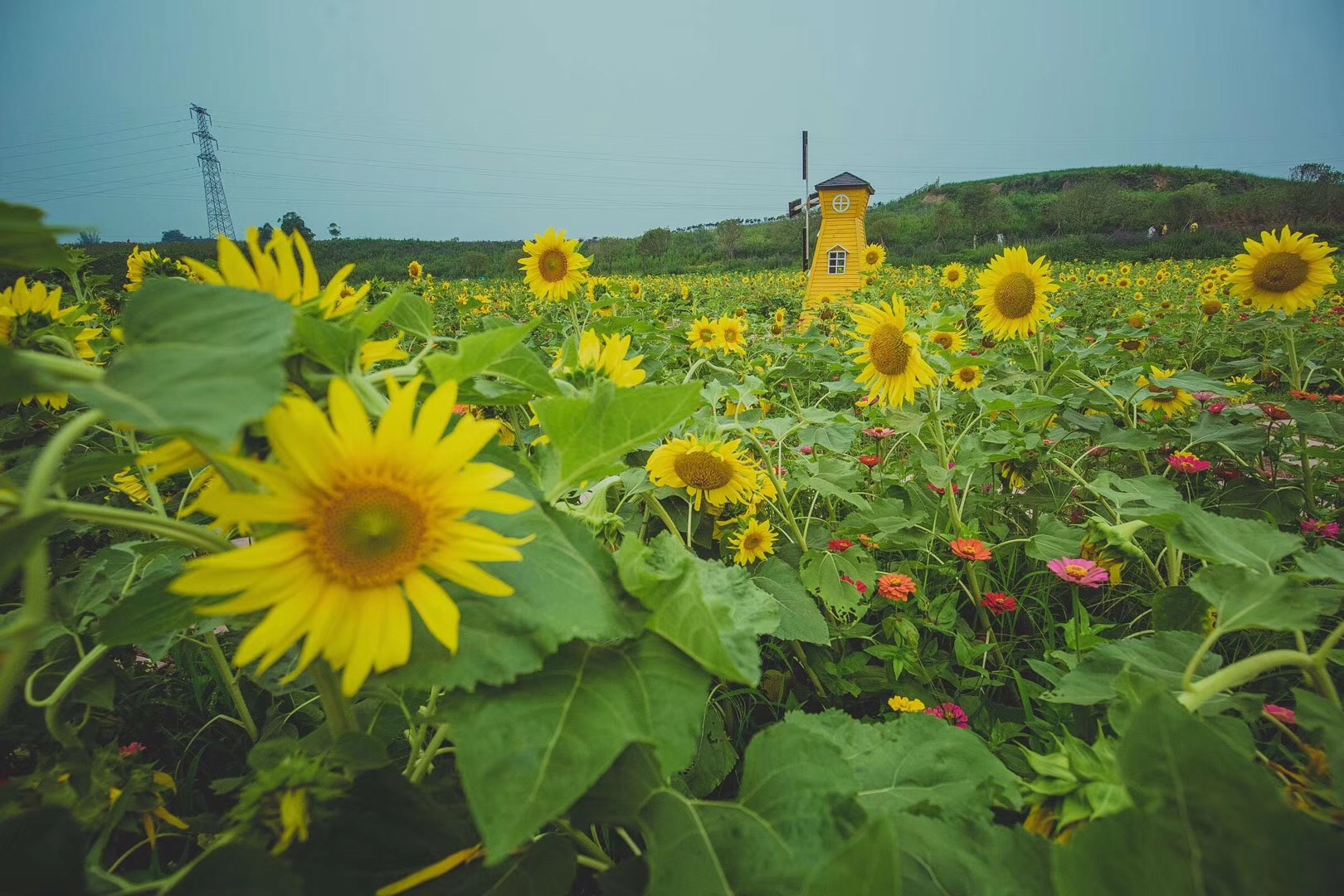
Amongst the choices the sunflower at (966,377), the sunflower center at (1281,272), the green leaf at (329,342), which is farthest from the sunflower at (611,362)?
the sunflower center at (1281,272)

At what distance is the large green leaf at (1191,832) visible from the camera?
334 mm

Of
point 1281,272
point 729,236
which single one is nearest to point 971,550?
point 1281,272

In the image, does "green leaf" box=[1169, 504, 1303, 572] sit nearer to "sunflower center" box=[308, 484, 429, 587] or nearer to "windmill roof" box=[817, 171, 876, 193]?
"sunflower center" box=[308, 484, 429, 587]

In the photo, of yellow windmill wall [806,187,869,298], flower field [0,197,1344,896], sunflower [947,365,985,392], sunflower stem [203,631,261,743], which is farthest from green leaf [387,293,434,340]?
yellow windmill wall [806,187,869,298]

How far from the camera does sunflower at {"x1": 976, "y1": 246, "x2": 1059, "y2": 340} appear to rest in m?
2.00

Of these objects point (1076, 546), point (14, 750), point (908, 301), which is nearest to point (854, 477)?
point (1076, 546)

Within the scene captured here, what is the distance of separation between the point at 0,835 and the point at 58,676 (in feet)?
1.93

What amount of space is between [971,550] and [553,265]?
1.89m

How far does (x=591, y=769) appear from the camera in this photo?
399mm

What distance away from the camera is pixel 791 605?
1.09 metres

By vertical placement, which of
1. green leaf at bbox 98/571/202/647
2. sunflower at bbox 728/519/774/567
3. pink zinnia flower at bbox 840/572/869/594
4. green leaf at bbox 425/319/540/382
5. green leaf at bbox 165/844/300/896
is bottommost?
pink zinnia flower at bbox 840/572/869/594

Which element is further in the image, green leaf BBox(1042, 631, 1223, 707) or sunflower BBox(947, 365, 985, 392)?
sunflower BBox(947, 365, 985, 392)

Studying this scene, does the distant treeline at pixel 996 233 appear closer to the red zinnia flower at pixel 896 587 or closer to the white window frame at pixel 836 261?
the white window frame at pixel 836 261

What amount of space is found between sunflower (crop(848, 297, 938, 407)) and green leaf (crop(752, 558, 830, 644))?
→ 0.70 meters
